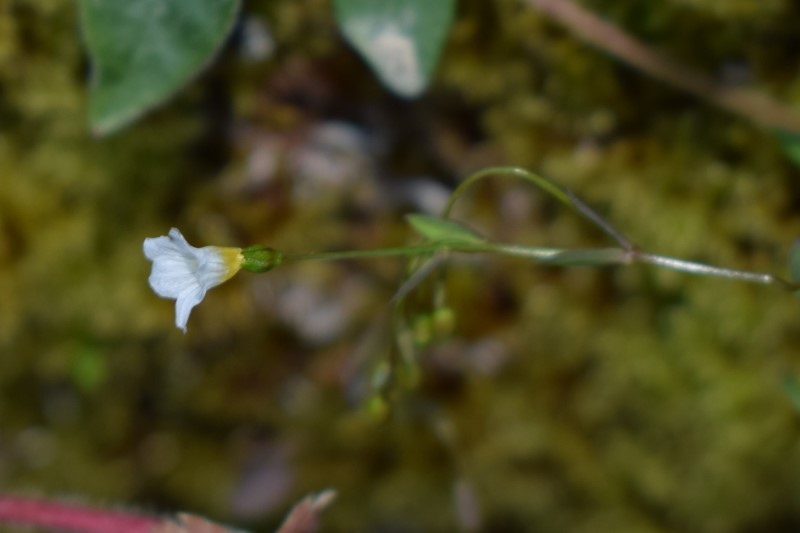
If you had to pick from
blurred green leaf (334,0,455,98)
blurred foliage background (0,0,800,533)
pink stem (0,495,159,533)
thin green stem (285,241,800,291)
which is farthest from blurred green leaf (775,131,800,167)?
pink stem (0,495,159,533)

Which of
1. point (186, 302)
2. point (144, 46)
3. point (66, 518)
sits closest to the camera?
point (186, 302)

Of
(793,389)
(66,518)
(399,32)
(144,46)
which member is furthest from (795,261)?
(66,518)

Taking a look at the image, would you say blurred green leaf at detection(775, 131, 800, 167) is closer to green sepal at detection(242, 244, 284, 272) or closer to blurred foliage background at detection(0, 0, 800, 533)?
blurred foliage background at detection(0, 0, 800, 533)

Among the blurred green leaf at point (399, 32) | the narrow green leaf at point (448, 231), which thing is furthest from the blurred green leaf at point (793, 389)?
the blurred green leaf at point (399, 32)

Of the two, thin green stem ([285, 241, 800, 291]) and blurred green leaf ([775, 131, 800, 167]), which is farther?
blurred green leaf ([775, 131, 800, 167])

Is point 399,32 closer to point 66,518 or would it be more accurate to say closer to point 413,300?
point 413,300

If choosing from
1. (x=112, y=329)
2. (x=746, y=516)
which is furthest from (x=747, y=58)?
(x=112, y=329)

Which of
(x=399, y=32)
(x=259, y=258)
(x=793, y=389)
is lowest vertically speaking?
(x=793, y=389)

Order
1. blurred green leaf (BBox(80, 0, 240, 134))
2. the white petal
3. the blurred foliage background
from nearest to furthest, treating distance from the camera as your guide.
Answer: the white petal < blurred green leaf (BBox(80, 0, 240, 134)) < the blurred foliage background
